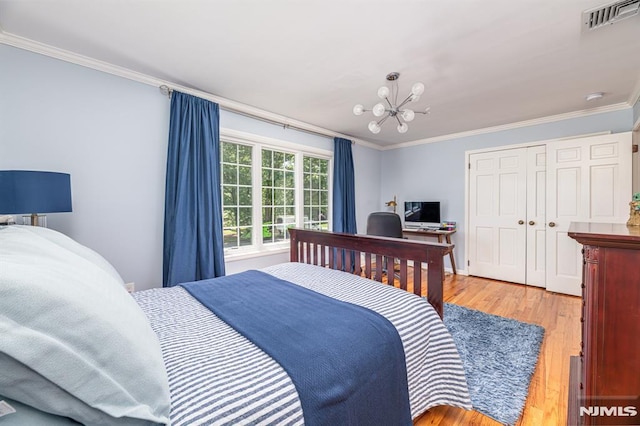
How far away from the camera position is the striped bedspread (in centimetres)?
79

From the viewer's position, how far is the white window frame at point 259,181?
3.26m

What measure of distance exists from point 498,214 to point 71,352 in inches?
193

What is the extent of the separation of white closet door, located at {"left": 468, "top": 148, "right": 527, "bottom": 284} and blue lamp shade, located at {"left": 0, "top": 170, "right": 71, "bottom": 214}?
4956 mm

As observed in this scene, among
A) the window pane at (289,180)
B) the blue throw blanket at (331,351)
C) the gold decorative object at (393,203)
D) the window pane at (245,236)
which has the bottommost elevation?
the blue throw blanket at (331,351)

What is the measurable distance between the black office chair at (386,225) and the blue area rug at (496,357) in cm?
111

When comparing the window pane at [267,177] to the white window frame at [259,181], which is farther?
the window pane at [267,177]

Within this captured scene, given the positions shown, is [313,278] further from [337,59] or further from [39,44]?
[39,44]

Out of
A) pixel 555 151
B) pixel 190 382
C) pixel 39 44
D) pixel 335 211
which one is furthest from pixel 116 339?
pixel 555 151

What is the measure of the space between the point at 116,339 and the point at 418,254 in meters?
1.56

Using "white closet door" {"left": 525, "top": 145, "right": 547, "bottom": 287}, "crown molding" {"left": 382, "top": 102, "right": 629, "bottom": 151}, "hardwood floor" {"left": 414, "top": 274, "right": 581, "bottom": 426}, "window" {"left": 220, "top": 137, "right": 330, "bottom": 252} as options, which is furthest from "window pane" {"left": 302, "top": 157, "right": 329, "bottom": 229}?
"white closet door" {"left": 525, "top": 145, "right": 547, "bottom": 287}

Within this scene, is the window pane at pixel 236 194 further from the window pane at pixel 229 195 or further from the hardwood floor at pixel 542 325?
the hardwood floor at pixel 542 325

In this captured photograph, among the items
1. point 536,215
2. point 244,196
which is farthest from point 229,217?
point 536,215

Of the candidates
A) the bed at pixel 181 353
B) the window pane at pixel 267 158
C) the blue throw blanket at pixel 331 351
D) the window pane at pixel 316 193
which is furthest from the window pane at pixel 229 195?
the blue throw blanket at pixel 331 351

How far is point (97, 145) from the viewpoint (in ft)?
7.59
